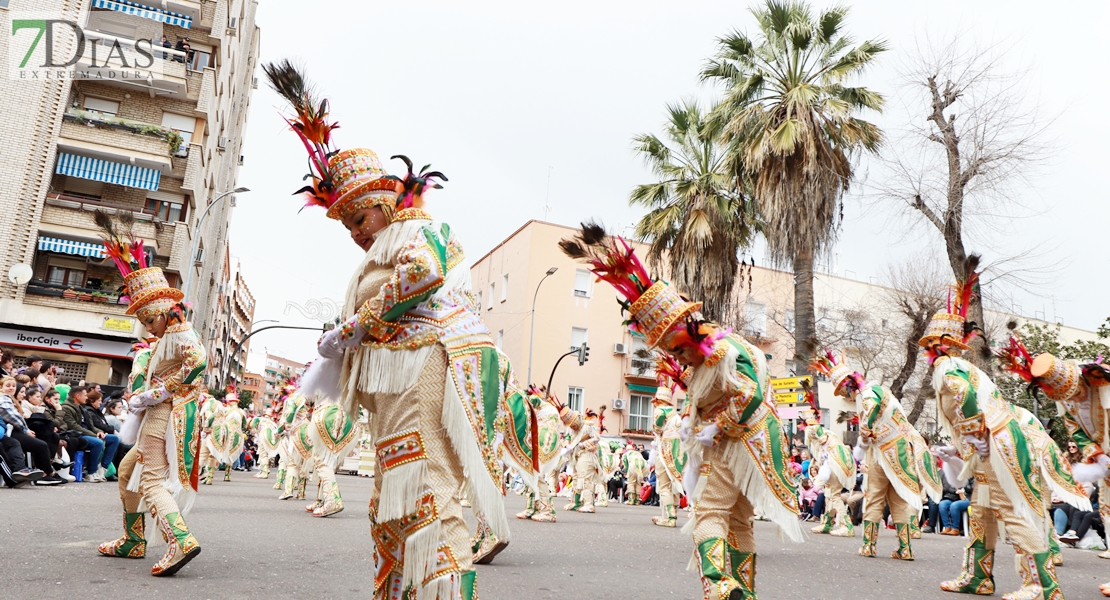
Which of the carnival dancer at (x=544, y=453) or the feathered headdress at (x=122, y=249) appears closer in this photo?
the feathered headdress at (x=122, y=249)

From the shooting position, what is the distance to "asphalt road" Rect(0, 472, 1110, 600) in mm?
4812

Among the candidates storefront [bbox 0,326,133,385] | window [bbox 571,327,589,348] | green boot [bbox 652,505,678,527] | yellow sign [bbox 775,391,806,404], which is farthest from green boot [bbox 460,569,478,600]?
window [bbox 571,327,589,348]

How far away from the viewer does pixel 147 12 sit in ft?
95.6

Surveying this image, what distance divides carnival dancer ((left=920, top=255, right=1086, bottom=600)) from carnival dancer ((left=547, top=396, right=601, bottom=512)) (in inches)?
338

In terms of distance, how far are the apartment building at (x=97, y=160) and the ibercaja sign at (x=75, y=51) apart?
0.16 feet

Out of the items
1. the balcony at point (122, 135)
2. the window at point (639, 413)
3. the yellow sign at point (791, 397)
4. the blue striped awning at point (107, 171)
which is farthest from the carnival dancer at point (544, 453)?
the window at point (639, 413)

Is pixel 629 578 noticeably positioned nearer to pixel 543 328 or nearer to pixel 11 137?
pixel 11 137

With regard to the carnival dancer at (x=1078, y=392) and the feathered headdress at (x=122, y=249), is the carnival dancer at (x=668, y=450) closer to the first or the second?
the carnival dancer at (x=1078, y=392)

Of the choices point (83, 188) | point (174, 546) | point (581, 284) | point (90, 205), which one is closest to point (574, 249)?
point (174, 546)

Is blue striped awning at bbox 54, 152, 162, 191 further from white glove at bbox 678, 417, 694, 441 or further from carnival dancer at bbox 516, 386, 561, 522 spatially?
white glove at bbox 678, 417, 694, 441

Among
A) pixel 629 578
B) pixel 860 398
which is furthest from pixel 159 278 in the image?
pixel 860 398

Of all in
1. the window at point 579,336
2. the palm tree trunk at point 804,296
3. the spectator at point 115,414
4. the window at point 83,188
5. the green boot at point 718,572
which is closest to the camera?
the green boot at point 718,572

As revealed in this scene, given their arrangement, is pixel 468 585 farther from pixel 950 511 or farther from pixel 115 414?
pixel 115 414

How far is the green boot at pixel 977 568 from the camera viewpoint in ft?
20.5
